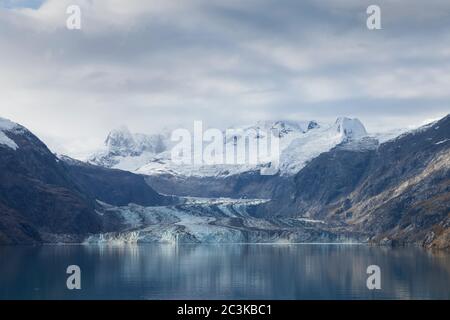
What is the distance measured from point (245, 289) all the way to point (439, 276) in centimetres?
4610

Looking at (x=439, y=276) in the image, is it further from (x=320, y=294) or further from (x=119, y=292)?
(x=119, y=292)

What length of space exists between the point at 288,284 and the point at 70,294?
50.1 meters

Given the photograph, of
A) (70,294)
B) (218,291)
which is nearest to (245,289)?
(218,291)
